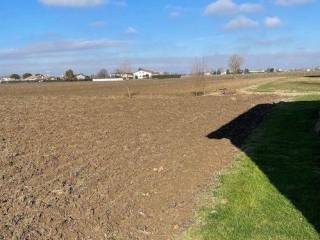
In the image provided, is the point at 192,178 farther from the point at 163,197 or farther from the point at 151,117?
the point at 151,117

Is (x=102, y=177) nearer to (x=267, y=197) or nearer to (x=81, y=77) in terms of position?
(x=267, y=197)

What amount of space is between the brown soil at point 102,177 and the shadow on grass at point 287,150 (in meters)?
0.86

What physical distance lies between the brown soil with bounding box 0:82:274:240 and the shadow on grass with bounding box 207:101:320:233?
86cm

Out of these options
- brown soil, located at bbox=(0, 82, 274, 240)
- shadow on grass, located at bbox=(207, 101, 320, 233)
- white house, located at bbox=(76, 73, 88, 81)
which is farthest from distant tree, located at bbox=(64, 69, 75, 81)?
brown soil, located at bbox=(0, 82, 274, 240)

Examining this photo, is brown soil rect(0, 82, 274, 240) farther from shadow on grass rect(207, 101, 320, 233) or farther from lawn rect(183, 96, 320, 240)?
shadow on grass rect(207, 101, 320, 233)

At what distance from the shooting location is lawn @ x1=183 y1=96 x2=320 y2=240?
24.3 ft

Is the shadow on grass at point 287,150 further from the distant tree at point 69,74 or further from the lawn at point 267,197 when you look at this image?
the distant tree at point 69,74

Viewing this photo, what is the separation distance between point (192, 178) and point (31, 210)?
12.0 feet

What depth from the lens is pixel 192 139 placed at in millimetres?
16031

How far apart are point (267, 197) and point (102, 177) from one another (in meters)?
2.92

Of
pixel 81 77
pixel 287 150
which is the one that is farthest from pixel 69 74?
pixel 287 150

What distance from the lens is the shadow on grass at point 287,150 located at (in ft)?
30.5

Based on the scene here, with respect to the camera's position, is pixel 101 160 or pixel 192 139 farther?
pixel 192 139

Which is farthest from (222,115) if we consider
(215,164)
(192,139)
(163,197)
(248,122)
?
(163,197)
